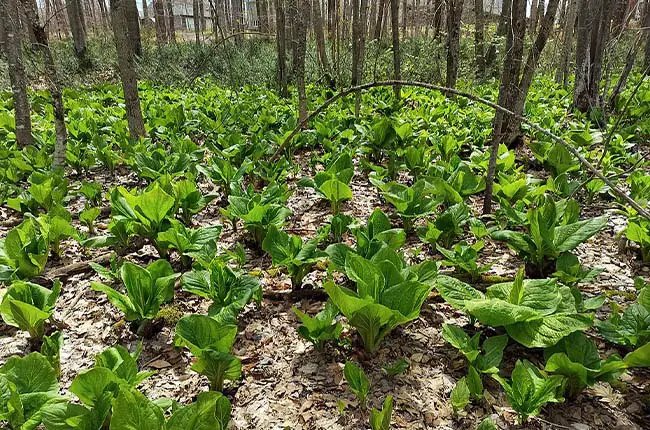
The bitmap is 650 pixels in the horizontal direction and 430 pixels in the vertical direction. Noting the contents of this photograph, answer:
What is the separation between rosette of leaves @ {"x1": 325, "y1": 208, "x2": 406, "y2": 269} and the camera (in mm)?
2314

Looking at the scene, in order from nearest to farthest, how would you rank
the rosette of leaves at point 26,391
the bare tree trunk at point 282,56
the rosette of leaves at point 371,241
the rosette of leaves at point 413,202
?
the rosette of leaves at point 26,391
the rosette of leaves at point 371,241
the rosette of leaves at point 413,202
the bare tree trunk at point 282,56

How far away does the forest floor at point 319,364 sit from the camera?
175 centimetres

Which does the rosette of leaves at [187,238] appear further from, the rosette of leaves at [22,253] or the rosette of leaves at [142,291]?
the rosette of leaves at [22,253]

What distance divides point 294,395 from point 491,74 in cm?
1345

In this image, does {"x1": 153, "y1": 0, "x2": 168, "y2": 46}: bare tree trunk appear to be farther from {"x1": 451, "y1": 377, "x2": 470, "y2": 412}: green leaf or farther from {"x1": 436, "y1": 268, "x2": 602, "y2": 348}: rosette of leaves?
{"x1": 451, "y1": 377, "x2": 470, "y2": 412}: green leaf

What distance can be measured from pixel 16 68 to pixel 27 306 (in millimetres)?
4180

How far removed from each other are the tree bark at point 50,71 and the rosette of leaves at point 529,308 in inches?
164

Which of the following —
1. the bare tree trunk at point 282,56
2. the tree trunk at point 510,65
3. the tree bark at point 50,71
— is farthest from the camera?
the bare tree trunk at point 282,56

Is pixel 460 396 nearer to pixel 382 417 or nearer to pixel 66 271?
pixel 382 417

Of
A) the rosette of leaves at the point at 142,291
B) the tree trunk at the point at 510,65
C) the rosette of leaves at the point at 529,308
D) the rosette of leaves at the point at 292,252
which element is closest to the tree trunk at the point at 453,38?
the tree trunk at the point at 510,65

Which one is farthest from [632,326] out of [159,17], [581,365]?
[159,17]

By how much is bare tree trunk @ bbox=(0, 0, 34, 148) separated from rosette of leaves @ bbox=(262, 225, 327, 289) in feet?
13.2

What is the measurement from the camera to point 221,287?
2.17 m

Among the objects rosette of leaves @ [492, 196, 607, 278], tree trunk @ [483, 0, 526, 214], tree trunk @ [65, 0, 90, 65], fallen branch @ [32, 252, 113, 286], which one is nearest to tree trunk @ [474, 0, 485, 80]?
tree trunk @ [483, 0, 526, 214]
